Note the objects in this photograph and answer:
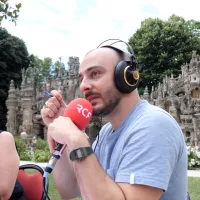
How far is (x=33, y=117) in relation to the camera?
912 inches

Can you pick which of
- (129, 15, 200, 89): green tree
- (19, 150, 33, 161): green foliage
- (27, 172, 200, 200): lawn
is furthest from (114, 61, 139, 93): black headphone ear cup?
(129, 15, 200, 89): green tree

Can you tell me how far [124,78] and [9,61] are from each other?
3523 centimetres

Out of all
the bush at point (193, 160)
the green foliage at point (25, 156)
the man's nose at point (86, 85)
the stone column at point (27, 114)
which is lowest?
the green foliage at point (25, 156)

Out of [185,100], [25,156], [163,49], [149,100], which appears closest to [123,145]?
[25,156]

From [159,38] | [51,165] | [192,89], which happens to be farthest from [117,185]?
[159,38]

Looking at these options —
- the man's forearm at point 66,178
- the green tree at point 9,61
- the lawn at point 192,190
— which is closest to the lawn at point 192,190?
the lawn at point 192,190

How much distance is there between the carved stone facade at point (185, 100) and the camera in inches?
764

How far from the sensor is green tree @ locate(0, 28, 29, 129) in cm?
3300

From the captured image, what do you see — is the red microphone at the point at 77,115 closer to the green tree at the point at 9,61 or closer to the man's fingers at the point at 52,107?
the man's fingers at the point at 52,107

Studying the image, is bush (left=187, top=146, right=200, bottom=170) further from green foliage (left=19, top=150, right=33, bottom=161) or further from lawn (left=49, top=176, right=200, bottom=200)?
green foliage (left=19, top=150, right=33, bottom=161)

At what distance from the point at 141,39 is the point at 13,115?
18.9 m

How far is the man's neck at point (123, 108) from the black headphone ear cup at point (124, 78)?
46 mm

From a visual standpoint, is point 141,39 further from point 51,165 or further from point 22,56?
point 51,165

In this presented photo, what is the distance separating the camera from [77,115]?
1738mm
